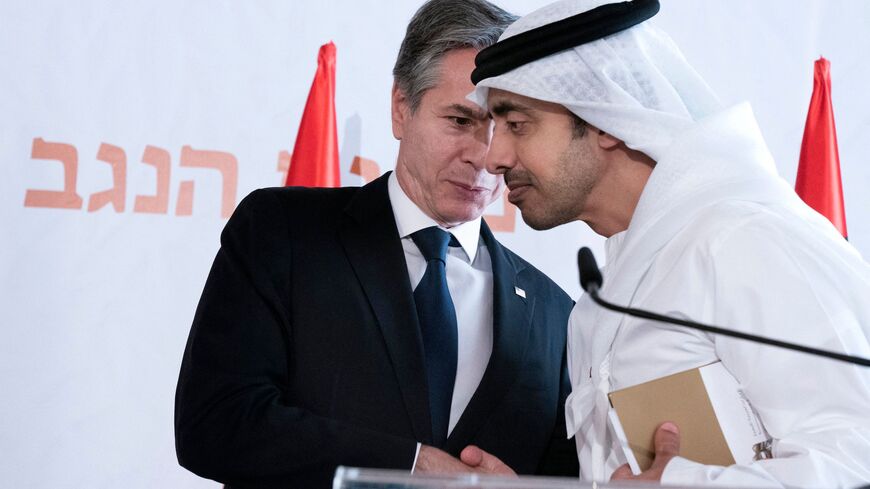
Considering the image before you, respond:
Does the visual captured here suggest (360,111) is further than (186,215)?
Yes

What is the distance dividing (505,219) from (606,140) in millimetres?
1744

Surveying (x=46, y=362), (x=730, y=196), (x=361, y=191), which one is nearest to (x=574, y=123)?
(x=730, y=196)

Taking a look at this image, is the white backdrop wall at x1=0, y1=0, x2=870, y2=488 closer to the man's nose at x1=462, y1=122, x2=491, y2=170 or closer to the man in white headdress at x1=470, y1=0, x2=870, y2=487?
the man's nose at x1=462, y1=122, x2=491, y2=170

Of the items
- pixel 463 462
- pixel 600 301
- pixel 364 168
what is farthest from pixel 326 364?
pixel 364 168

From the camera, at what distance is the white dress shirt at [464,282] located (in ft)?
6.68

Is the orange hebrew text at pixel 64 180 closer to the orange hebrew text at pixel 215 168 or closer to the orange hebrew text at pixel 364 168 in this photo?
the orange hebrew text at pixel 215 168

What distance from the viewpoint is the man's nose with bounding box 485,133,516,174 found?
1.85 metres

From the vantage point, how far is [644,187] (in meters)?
1.71

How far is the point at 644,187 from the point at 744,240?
1.04ft

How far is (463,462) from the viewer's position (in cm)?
180

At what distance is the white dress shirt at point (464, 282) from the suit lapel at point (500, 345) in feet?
0.12

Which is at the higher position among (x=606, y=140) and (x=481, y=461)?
(x=606, y=140)

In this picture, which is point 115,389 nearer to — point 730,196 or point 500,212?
point 500,212

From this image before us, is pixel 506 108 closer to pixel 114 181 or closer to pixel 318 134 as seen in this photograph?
pixel 318 134
